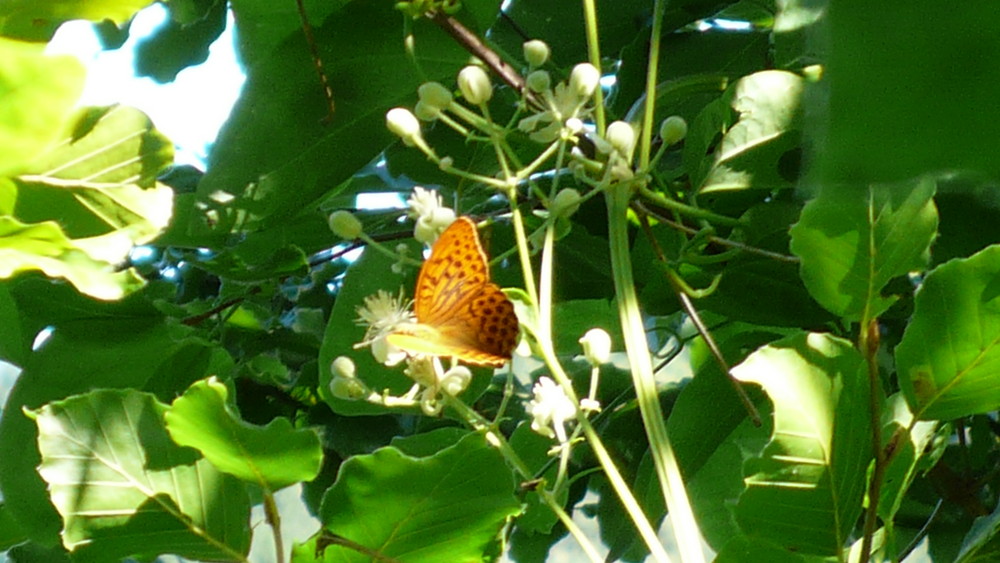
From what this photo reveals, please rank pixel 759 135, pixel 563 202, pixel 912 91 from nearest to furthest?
pixel 912 91 → pixel 563 202 → pixel 759 135

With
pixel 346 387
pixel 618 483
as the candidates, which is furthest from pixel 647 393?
pixel 346 387

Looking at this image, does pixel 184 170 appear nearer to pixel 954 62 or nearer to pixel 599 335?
pixel 599 335


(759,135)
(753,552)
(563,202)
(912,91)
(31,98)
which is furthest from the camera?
(759,135)

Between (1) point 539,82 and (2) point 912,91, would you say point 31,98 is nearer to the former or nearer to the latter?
(2) point 912,91

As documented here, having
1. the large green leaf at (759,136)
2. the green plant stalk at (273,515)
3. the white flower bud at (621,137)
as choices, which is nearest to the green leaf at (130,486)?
the green plant stalk at (273,515)

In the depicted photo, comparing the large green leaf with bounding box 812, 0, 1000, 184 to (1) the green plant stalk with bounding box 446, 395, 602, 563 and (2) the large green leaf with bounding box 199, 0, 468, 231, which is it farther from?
(2) the large green leaf with bounding box 199, 0, 468, 231

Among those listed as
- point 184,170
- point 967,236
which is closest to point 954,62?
point 967,236
